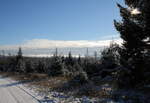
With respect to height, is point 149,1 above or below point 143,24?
above

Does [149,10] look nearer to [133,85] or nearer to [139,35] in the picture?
[139,35]

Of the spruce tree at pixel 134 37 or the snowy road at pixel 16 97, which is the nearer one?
the snowy road at pixel 16 97

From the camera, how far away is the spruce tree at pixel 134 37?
12609 millimetres

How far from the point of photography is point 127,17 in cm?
1374

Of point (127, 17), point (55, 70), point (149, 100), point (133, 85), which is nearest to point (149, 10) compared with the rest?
point (127, 17)

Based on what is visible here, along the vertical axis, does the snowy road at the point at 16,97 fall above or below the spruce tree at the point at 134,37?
below

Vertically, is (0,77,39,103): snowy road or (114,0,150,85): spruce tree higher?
(114,0,150,85): spruce tree

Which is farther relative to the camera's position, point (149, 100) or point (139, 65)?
point (139, 65)

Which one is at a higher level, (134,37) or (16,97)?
(134,37)

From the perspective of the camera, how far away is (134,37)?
42.3ft

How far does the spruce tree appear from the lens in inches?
496

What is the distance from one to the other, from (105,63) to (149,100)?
15.9 meters

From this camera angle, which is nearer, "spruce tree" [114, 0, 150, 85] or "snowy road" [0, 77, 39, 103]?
"snowy road" [0, 77, 39, 103]

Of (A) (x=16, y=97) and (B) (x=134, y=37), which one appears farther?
(B) (x=134, y=37)
